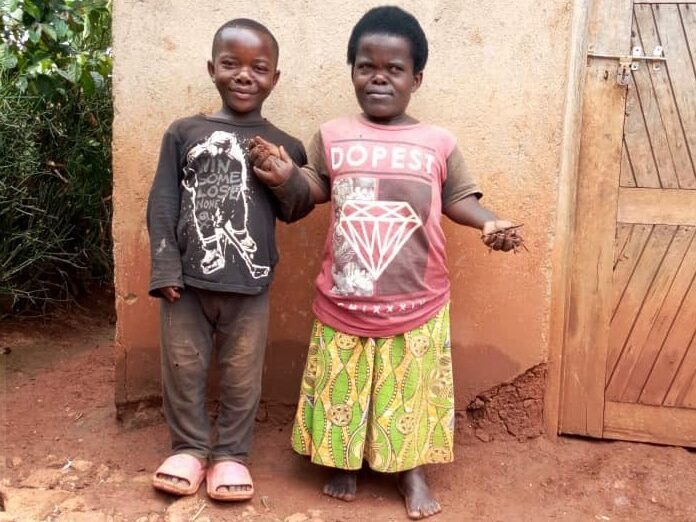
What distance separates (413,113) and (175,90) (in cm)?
89

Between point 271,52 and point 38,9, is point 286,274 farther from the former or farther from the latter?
point 38,9

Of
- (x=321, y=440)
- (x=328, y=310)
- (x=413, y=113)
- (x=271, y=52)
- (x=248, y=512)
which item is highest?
(x=271, y=52)

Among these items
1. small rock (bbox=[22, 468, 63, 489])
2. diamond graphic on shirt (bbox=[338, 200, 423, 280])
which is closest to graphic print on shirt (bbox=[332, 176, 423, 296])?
diamond graphic on shirt (bbox=[338, 200, 423, 280])

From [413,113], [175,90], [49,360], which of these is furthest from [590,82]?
[49,360]

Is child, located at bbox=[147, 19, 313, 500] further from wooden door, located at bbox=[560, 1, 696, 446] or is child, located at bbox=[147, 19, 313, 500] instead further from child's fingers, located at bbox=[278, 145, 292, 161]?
wooden door, located at bbox=[560, 1, 696, 446]

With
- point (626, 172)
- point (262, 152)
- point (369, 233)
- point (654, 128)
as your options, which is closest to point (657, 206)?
point (626, 172)

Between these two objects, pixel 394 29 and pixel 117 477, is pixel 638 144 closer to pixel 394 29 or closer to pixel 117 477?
pixel 394 29

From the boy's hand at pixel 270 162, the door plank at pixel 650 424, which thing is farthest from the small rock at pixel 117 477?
the door plank at pixel 650 424

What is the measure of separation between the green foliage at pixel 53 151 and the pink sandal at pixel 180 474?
2.12 meters

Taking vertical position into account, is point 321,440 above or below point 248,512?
above

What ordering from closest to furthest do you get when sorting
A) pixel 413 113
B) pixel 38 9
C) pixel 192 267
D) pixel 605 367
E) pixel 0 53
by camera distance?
pixel 192 267
pixel 413 113
pixel 605 367
pixel 38 9
pixel 0 53

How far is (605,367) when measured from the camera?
9.67ft

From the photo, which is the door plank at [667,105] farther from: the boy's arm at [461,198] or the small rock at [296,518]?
the small rock at [296,518]

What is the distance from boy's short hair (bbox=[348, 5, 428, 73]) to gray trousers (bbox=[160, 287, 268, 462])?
0.91m
